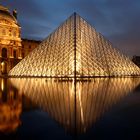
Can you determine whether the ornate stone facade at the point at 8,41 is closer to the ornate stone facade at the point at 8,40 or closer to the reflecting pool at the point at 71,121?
the ornate stone facade at the point at 8,40

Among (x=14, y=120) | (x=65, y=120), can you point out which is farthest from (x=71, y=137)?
(x=14, y=120)

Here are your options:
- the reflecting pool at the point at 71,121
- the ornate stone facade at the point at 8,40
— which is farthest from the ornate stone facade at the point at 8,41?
the reflecting pool at the point at 71,121

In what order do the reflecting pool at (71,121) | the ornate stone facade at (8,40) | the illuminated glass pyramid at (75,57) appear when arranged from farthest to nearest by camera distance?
the ornate stone facade at (8,40), the illuminated glass pyramid at (75,57), the reflecting pool at (71,121)

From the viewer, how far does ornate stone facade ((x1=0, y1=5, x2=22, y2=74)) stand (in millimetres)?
61216

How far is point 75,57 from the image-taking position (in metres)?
36.0

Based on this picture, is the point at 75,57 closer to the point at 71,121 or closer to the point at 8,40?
the point at 71,121

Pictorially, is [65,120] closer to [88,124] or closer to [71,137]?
[88,124]

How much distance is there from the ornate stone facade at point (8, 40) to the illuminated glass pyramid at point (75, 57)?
16.9m

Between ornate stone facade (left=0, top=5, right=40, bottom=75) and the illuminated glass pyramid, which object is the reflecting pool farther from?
ornate stone facade (left=0, top=5, right=40, bottom=75)

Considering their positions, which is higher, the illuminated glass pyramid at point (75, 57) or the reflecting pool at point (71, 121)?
the illuminated glass pyramid at point (75, 57)

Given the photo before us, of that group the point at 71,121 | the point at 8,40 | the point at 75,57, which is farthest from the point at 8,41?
the point at 71,121

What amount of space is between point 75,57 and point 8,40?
29.4 m

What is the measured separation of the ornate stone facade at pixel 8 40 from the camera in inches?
2410

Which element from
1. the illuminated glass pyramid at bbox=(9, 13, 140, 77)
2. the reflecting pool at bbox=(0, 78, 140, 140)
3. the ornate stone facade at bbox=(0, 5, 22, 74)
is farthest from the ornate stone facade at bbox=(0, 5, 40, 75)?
the reflecting pool at bbox=(0, 78, 140, 140)
